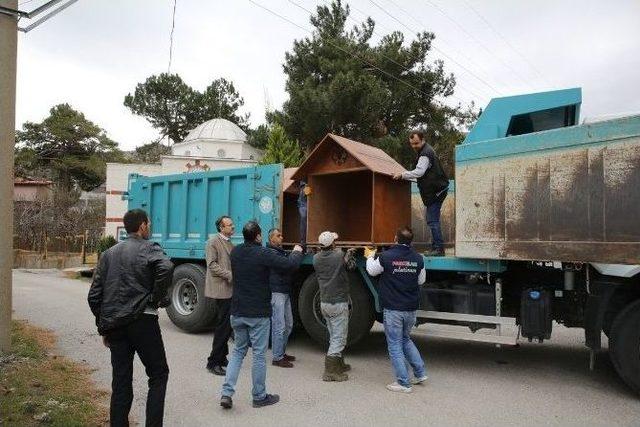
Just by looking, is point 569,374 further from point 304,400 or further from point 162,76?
point 162,76

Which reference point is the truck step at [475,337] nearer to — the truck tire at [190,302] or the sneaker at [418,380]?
the sneaker at [418,380]

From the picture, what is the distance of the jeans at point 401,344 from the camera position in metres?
5.43

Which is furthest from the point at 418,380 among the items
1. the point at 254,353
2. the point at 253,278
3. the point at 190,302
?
the point at 190,302

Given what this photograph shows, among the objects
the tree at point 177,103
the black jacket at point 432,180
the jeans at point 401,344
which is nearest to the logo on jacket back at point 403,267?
the jeans at point 401,344

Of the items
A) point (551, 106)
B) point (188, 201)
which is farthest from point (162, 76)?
point (551, 106)

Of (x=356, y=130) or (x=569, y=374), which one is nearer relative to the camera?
(x=569, y=374)

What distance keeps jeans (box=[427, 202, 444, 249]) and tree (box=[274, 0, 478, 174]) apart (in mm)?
15121

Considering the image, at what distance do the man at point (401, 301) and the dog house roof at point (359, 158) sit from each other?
145 cm

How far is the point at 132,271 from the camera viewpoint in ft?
Result: 12.4

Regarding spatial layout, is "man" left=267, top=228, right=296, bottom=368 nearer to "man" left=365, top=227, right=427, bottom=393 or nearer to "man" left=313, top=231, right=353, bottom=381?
"man" left=313, top=231, right=353, bottom=381

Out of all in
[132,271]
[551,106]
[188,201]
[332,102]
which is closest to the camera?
[132,271]

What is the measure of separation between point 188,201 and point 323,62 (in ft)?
53.1

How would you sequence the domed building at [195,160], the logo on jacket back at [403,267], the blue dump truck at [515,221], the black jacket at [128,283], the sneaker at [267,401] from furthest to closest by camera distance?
the domed building at [195,160] < the logo on jacket back at [403,267] < the blue dump truck at [515,221] < the sneaker at [267,401] < the black jacket at [128,283]

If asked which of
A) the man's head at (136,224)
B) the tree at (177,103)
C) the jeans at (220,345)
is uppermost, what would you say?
the tree at (177,103)
